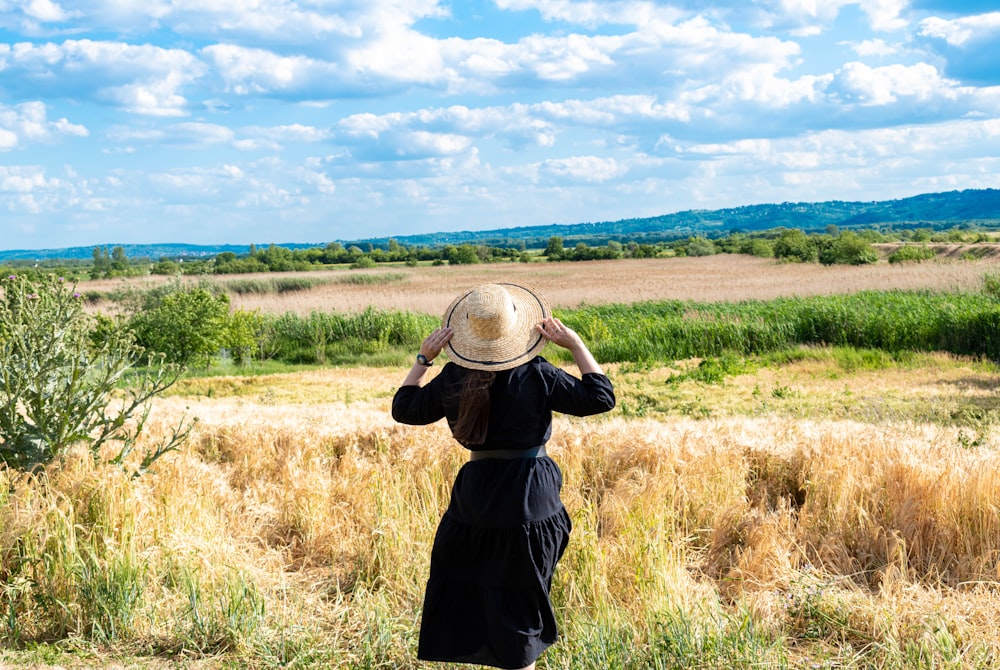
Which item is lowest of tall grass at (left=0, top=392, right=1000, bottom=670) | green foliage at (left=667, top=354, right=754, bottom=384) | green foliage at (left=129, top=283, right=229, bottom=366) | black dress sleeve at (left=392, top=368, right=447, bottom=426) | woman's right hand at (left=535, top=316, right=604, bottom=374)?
green foliage at (left=667, top=354, right=754, bottom=384)

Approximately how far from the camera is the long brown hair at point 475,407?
3051 millimetres

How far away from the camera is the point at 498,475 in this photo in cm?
317

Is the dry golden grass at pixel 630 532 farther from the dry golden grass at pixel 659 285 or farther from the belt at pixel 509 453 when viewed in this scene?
the dry golden grass at pixel 659 285

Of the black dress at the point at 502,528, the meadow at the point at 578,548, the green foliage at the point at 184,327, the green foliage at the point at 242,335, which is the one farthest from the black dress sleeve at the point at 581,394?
the green foliage at the point at 242,335

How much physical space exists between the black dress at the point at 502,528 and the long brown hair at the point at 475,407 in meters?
0.05

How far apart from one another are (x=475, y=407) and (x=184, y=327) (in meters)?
15.4

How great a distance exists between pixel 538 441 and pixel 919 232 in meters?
94.1

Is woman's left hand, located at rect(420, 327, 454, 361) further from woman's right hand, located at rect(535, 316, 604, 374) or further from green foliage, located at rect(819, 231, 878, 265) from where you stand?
green foliage, located at rect(819, 231, 878, 265)

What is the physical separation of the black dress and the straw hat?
69mm

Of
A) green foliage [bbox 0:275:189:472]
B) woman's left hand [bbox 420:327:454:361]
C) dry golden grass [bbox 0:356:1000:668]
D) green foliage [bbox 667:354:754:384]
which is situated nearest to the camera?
woman's left hand [bbox 420:327:454:361]

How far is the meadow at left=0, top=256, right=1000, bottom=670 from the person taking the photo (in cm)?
380

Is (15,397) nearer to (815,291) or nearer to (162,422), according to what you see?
(162,422)

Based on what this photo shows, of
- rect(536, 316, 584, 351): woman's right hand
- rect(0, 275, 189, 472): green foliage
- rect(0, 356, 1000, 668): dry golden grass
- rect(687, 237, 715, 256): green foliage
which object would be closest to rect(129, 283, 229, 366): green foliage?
rect(0, 356, 1000, 668): dry golden grass

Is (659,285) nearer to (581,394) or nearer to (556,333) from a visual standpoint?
(556,333)
